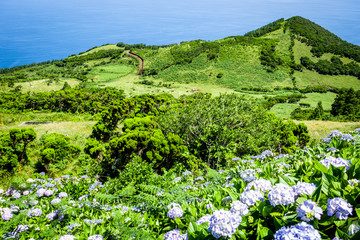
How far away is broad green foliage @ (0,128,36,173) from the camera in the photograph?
9766mm

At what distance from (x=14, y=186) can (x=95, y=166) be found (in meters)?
4.77

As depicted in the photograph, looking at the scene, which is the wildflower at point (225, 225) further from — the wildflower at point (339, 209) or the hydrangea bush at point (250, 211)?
the wildflower at point (339, 209)

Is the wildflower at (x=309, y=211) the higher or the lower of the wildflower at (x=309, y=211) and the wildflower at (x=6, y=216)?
the higher

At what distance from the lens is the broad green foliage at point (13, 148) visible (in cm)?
977

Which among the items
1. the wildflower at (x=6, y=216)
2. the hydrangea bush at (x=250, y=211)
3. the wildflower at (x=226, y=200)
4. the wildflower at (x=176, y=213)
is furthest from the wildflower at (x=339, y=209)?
the wildflower at (x=6, y=216)

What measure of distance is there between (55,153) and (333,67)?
104m

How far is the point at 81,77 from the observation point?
84.6 m

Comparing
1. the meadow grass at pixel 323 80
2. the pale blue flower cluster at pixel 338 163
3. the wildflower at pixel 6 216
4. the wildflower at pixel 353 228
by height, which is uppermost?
the meadow grass at pixel 323 80

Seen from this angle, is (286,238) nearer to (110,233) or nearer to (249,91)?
(110,233)

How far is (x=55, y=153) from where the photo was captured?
1045cm

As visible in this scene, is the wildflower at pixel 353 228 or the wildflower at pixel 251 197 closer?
the wildflower at pixel 353 228

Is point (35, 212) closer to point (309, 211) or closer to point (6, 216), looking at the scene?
point (6, 216)

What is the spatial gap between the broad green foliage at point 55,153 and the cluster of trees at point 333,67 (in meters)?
96.5

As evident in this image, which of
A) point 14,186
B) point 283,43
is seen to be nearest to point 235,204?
point 14,186
